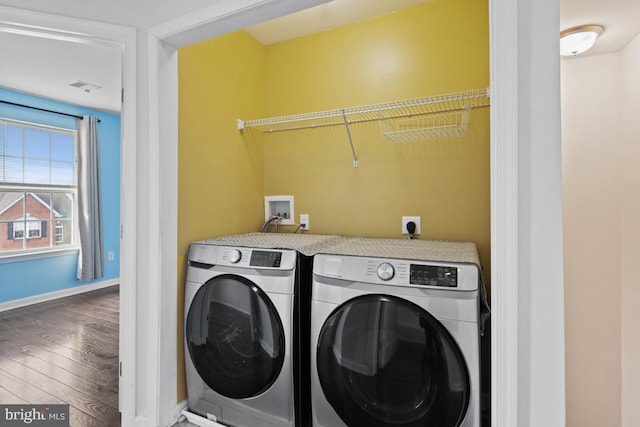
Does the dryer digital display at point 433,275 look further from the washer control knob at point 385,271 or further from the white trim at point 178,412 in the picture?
the white trim at point 178,412

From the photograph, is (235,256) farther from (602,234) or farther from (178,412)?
(602,234)

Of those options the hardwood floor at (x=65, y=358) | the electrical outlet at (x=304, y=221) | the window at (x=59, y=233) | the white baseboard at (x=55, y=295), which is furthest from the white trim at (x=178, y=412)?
the window at (x=59, y=233)

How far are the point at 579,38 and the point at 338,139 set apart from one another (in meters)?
1.31

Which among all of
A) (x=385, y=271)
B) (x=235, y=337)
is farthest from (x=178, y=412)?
(x=385, y=271)

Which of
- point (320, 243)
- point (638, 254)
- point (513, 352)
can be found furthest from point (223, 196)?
point (638, 254)

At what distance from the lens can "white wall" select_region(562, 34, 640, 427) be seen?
1121mm

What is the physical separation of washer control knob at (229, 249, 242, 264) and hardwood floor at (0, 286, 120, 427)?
1.09m

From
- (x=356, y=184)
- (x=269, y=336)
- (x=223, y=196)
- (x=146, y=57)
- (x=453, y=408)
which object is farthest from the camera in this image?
(x=356, y=184)

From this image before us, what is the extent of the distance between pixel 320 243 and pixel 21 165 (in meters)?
4.19

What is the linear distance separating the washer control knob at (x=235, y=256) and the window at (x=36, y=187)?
12.4 feet

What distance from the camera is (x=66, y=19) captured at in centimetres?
140

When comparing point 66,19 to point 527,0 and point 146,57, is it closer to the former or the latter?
point 146,57

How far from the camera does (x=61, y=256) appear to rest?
3.96 m

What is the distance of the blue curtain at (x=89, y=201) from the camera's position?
13.2 feet
